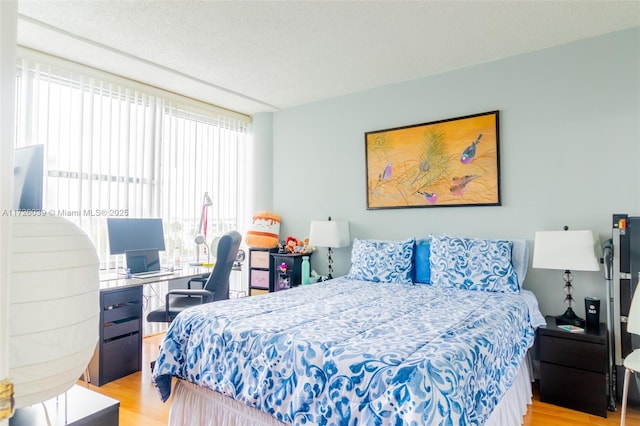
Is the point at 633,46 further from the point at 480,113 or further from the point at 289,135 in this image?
the point at 289,135

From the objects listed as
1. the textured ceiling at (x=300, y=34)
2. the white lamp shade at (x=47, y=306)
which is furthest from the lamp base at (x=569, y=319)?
the white lamp shade at (x=47, y=306)

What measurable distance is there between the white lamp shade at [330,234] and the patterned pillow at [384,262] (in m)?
0.37

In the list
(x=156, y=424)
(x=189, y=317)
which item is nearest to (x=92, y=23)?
(x=189, y=317)

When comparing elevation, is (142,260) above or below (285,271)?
above

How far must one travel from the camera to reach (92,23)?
8.75 feet

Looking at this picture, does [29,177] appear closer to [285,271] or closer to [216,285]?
[216,285]

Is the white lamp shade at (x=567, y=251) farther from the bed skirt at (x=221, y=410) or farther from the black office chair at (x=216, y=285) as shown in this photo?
the black office chair at (x=216, y=285)

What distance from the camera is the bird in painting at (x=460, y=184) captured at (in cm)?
341

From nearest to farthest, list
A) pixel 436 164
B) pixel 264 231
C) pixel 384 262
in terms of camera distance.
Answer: pixel 384 262
pixel 436 164
pixel 264 231

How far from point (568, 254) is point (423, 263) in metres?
1.15

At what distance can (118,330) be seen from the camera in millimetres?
2932

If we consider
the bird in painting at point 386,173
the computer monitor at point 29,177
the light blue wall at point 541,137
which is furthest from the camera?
the bird in painting at point 386,173

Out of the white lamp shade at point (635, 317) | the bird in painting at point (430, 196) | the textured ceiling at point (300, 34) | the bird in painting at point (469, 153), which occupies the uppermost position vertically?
the textured ceiling at point (300, 34)

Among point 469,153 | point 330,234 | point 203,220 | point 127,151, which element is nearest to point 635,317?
point 469,153
